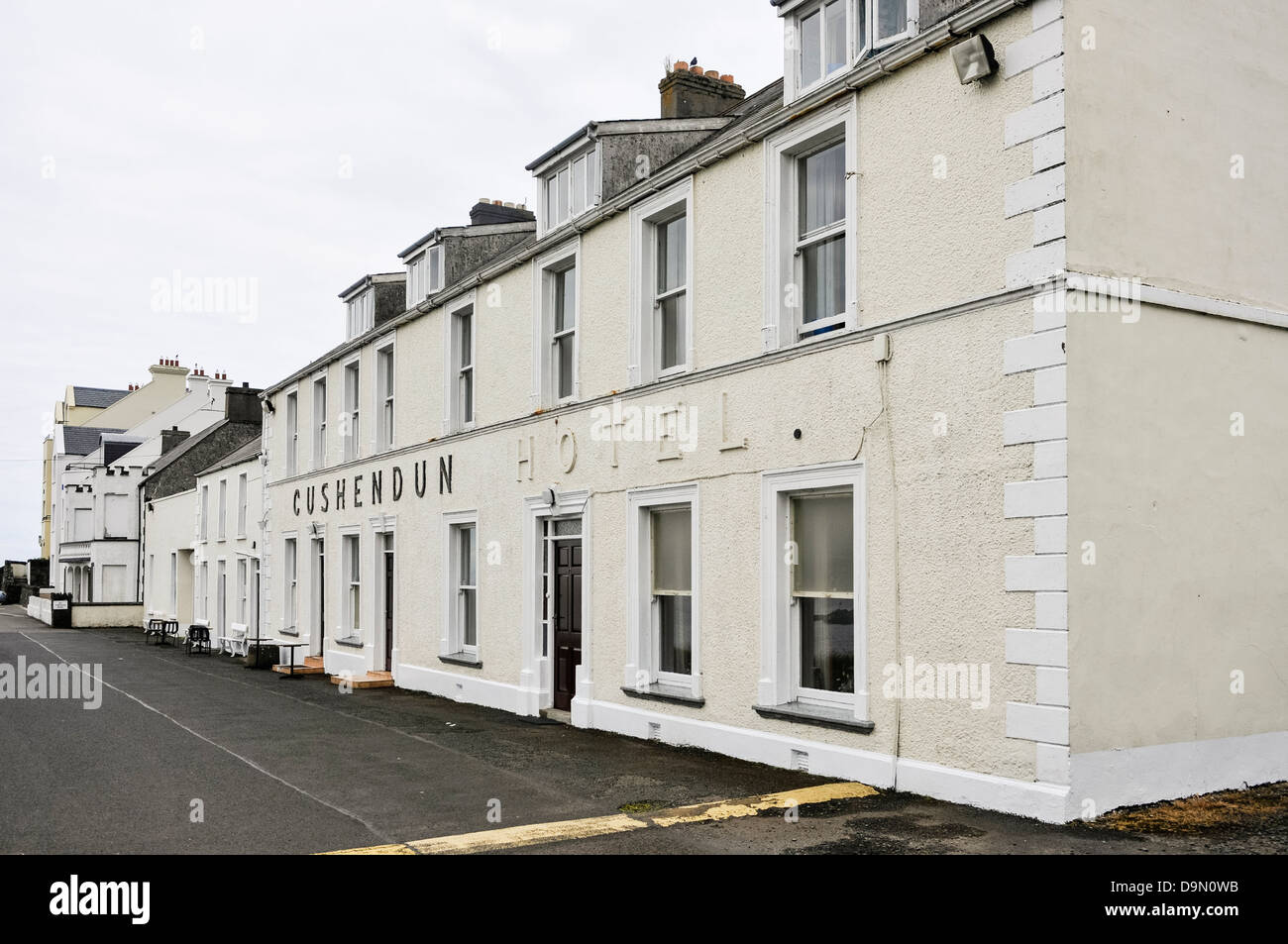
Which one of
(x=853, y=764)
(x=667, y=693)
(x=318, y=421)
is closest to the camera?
(x=853, y=764)

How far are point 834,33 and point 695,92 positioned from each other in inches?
210

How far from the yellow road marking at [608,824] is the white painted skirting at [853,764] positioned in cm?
27

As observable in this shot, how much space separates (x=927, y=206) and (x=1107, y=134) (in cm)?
147

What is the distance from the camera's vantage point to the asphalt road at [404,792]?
7.85 meters

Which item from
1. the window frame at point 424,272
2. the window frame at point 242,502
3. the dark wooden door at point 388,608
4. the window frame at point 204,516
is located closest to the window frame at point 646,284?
the window frame at point 424,272

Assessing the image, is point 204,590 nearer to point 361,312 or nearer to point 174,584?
point 174,584

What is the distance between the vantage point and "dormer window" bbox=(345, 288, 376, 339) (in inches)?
875

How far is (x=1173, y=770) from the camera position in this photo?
28.8 feet

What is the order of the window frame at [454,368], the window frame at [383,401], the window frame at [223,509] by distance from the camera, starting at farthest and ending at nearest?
the window frame at [223,509]
the window frame at [383,401]
the window frame at [454,368]

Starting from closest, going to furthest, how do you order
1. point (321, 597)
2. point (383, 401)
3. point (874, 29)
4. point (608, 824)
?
point (608, 824)
point (874, 29)
point (383, 401)
point (321, 597)

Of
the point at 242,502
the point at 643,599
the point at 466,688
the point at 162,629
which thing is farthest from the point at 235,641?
the point at 643,599

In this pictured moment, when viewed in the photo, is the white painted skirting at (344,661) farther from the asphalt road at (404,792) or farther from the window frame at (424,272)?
the window frame at (424,272)

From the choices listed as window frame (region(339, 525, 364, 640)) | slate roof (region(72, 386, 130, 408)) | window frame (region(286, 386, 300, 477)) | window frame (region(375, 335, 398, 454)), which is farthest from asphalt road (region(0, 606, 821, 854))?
slate roof (region(72, 386, 130, 408))

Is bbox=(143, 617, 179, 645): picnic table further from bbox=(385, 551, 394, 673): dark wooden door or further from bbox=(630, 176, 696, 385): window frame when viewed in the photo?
bbox=(630, 176, 696, 385): window frame
